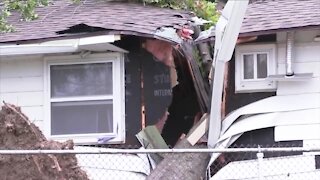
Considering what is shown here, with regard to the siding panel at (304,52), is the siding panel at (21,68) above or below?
below

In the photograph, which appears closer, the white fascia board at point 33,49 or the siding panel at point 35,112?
the white fascia board at point 33,49

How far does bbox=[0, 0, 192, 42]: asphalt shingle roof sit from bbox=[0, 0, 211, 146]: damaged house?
2 cm

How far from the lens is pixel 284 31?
28.9 feet

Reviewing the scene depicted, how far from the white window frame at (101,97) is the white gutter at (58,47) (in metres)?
0.19

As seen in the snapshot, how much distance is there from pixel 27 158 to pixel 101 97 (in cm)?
225

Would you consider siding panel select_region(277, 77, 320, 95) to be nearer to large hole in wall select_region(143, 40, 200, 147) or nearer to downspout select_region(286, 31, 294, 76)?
downspout select_region(286, 31, 294, 76)

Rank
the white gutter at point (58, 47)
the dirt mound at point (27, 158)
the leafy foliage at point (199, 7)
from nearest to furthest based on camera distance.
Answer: the dirt mound at point (27, 158) < the white gutter at point (58, 47) < the leafy foliage at point (199, 7)

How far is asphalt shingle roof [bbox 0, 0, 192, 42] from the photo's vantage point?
955cm

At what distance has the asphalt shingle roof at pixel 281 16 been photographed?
884 cm

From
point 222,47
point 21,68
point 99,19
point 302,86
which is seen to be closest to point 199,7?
point 99,19

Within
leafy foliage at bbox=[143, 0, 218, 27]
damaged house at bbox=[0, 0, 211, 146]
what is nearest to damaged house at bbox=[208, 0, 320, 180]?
damaged house at bbox=[0, 0, 211, 146]

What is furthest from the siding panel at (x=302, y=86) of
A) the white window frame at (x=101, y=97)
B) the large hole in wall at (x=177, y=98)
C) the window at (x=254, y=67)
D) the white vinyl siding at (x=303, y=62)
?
the white window frame at (x=101, y=97)

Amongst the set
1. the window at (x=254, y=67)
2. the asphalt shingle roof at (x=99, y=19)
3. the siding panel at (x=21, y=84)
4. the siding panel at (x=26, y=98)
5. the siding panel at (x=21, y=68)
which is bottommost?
the siding panel at (x=26, y=98)

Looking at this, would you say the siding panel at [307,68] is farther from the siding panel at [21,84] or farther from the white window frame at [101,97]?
the siding panel at [21,84]
